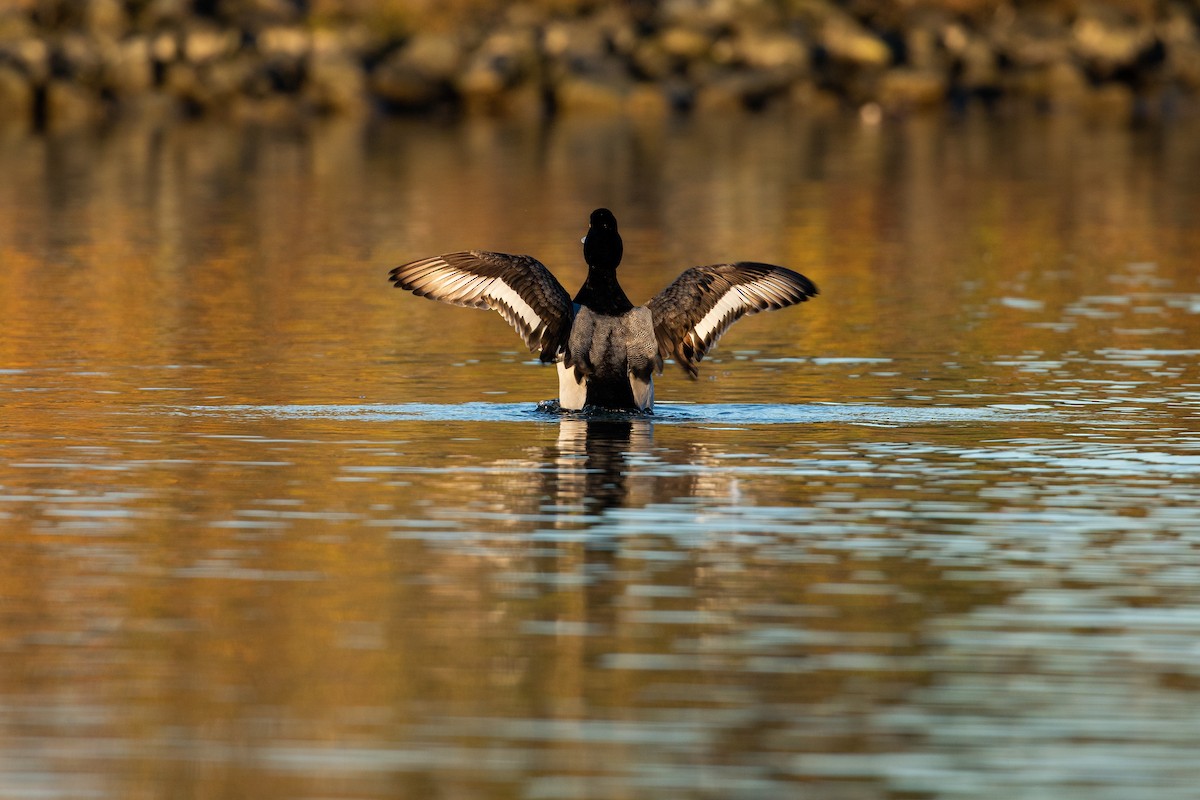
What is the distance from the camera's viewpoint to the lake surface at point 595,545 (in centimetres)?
844

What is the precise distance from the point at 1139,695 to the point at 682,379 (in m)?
10.4

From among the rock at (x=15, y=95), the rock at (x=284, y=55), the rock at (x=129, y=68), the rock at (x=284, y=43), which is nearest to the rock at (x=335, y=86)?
the rock at (x=284, y=55)

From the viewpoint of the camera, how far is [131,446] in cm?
1512

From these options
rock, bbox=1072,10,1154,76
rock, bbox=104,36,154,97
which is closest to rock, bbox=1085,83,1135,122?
rock, bbox=1072,10,1154,76

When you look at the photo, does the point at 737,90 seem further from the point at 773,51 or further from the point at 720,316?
the point at 720,316

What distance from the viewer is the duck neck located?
16.0 m

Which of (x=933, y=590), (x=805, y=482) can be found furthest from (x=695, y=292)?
(x=933, y=590)

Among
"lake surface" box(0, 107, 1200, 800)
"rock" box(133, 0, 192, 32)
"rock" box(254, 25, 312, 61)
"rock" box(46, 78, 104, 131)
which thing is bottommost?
"lake surface" box(0, 107, 1200, 800)

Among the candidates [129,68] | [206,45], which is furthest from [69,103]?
[206,45]

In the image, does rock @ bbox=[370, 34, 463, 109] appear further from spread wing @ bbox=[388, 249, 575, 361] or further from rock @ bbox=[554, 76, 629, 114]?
spread wing @ bbox=[388, 249, 575, 361]

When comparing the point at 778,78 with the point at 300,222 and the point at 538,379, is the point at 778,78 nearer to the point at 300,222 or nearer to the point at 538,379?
the point at 300,222

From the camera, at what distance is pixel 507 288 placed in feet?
53.6

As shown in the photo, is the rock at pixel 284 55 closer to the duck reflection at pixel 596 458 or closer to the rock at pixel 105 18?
the rock at pixel 105 18

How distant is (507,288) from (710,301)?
4.08 ft
